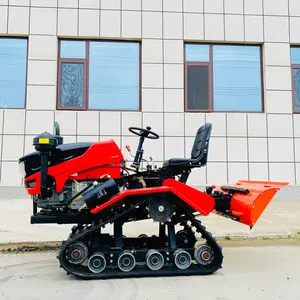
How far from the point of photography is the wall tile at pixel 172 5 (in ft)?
30.6

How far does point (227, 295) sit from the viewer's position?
11.7 feet

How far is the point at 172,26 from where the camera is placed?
30.6 ft

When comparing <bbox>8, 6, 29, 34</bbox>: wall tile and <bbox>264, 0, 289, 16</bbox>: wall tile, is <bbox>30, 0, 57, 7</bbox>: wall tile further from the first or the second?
<bbox>264, 0, 289, 16</bbox>: wall tile

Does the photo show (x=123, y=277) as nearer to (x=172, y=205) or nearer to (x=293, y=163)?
(x=172, y=205)

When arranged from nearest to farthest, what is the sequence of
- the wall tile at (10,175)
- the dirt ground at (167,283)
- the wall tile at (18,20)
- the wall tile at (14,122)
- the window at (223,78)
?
the dirt ground at (167,283) < the wall tile at (10,175) < the wall tile at (14,122) < the wall tile at (18,20) < the window at (223,78)

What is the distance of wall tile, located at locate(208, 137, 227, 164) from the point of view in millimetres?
9047

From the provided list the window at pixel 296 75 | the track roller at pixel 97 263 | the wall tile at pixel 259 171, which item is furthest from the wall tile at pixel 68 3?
the track roller at pixel 97 263

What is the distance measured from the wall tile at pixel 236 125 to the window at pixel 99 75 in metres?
2.29

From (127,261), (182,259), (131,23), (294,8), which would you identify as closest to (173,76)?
(131,23)

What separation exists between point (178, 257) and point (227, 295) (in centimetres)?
78

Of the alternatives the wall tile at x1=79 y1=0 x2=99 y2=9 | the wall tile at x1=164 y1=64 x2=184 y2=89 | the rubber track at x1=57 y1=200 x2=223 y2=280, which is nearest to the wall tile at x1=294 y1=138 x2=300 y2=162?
the wall tile at x1=164 y1=64 x2=184 y2=89

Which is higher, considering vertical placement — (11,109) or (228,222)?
(11,109)

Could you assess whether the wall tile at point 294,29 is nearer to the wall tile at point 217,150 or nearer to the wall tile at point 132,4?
the wall tile at point 217,150

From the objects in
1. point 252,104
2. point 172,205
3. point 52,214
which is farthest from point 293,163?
point 52,214
